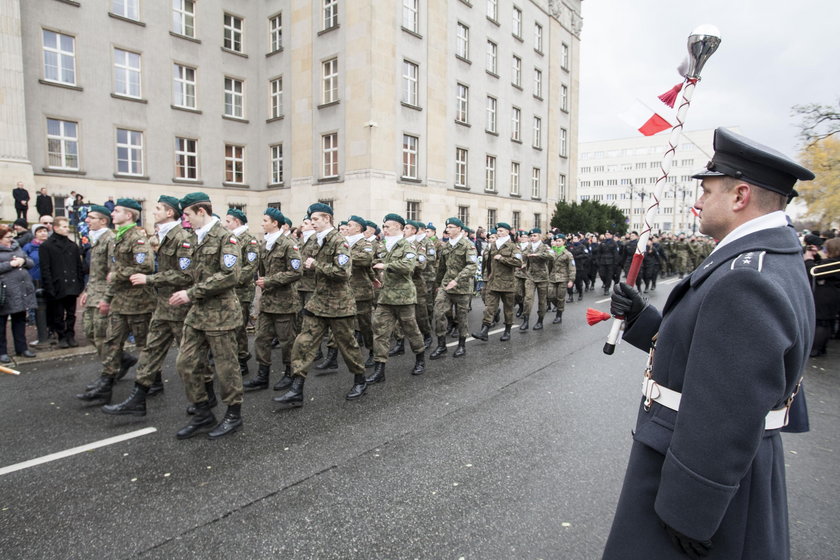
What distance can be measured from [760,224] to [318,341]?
15.2 feet

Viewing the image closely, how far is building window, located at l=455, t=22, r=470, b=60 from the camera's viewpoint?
27.7 meters

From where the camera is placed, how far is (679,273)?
86.1 feet

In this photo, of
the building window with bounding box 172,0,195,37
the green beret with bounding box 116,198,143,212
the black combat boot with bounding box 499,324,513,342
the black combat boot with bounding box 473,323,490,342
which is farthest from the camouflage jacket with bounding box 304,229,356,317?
the building window with bounding box 172,0,195,37

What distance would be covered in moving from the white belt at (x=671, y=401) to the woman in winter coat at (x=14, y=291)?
8.52 meters

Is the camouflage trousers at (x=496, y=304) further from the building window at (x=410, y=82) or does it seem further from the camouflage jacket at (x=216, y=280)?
the building window at (x=410, y=82)

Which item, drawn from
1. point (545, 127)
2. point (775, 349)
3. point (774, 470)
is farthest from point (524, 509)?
point (545, 127)

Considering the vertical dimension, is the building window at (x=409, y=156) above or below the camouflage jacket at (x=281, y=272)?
above

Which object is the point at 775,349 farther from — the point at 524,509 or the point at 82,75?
the point at 82,75

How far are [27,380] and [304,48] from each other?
73.6ft

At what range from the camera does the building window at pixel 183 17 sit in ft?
77.2

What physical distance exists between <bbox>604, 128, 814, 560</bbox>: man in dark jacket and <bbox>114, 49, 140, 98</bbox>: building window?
2580 cm

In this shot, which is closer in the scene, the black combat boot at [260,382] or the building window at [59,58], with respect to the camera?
the black combat boot at [260,382]

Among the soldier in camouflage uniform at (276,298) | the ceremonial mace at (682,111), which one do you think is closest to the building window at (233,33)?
the soldier in camouflage uniform at (276,298)

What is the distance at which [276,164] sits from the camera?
26906 millimetres
